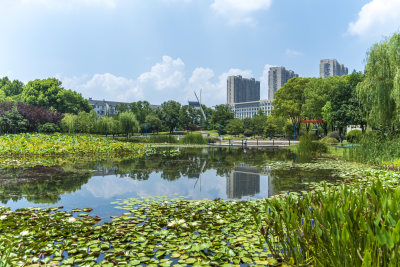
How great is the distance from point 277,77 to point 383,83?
15062cm

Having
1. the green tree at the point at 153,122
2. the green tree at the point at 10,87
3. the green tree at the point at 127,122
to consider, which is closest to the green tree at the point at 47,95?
the green tree at the point at 10,87

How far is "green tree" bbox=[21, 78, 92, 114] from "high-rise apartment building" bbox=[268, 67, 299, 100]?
123412 mm

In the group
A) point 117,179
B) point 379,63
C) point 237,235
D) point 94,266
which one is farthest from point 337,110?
point 94,266

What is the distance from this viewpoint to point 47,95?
51594 mm

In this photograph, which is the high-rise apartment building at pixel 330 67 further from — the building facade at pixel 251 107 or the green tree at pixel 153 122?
the green tree at pixel 153 122

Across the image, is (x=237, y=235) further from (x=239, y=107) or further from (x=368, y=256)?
(x=239, y=107)

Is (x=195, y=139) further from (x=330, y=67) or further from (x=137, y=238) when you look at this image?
(x=330, y=67)

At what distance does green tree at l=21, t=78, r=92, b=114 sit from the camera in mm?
49750

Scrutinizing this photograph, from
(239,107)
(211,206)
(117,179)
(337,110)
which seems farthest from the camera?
(239,107)

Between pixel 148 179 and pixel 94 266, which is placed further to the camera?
pixel 148 179

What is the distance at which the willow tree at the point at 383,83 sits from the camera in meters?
13.6

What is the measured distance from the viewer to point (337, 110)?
27578 mm

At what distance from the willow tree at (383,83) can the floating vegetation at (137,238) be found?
1233 cm

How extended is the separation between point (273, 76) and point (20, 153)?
513ft
